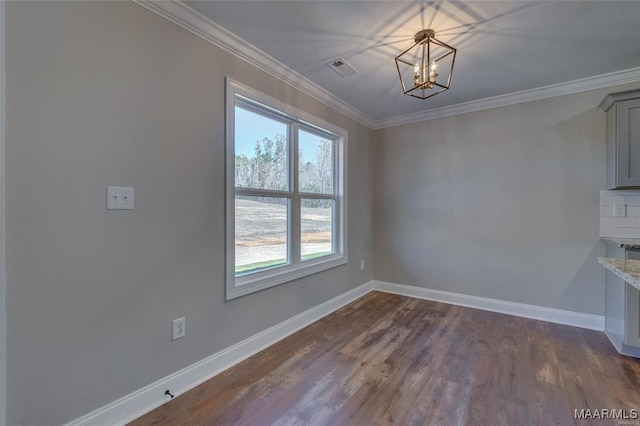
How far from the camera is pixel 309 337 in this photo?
8.68 feet

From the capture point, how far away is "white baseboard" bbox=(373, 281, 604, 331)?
111 inches

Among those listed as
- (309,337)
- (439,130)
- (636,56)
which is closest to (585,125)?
(636,56)

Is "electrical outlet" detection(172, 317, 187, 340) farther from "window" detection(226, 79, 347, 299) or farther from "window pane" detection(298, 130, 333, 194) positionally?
"window pane" detection(298, 130, 333, 194)

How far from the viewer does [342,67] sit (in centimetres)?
254

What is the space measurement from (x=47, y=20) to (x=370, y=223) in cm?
362

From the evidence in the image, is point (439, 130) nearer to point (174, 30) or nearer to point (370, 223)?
point (370, 223)

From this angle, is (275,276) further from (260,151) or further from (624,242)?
(624,242)

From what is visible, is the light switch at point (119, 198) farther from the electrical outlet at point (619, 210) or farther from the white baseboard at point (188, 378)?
the electrical outlet at point (619, 210)

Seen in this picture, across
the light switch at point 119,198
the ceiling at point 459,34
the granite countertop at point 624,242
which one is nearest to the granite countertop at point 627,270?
the granite countertop at point 624,242

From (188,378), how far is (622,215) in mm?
3981

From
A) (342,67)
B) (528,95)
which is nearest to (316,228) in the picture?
(342,67)

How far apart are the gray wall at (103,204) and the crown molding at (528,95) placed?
2.50 metres

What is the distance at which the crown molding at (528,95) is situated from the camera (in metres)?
2.65

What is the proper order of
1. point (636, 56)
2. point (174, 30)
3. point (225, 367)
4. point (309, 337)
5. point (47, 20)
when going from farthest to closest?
point (309, 337) < point (636, 56) < point (225, 367) < point (174, 30) < point (47, 20)
